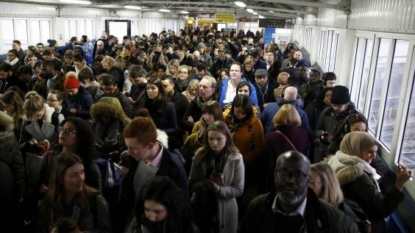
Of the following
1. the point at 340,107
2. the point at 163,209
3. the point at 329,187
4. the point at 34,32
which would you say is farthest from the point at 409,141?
the point at 34,32

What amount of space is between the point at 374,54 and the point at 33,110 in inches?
199

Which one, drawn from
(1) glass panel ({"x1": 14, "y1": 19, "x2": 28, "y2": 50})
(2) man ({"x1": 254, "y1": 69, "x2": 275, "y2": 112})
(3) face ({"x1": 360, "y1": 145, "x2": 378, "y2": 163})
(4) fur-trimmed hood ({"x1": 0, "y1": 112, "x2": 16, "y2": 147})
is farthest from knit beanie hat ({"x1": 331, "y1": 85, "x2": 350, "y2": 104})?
(1) glass panel ({"x1": 14, "y1": 19, "x2": 28, "y2": 50})

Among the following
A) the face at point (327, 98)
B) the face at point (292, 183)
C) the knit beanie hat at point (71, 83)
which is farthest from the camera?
the face at point (327, 98)

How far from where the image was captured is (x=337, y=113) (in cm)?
493

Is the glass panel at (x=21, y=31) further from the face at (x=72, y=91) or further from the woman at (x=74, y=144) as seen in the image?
the woman at (x=74, y=144)

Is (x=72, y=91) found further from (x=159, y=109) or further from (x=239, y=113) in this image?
(x=239, y=113)

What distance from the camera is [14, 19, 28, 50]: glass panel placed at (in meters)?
13.9

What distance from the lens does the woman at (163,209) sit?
2295 millimetres

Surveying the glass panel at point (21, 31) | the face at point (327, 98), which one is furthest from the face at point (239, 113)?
the glass panel at point (21, 31)

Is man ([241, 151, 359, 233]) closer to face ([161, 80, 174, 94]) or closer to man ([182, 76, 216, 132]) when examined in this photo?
man ([182, 76, 216, 132])

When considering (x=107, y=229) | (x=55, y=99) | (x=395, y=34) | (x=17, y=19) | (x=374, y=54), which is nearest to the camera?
(x=107, y=229)

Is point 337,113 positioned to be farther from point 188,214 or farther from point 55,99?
point 55,99

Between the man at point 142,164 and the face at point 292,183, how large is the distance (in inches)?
38.9

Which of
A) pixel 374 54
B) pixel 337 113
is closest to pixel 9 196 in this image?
pixel 337 113
